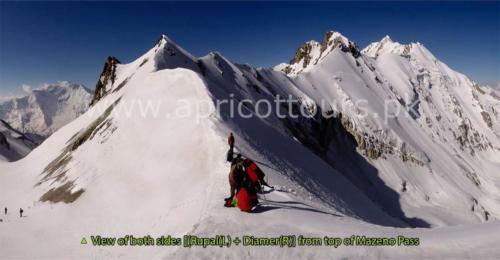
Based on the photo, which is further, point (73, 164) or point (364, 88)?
point (364, 88)

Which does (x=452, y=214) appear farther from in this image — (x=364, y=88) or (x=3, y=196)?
(x=3, y=196)

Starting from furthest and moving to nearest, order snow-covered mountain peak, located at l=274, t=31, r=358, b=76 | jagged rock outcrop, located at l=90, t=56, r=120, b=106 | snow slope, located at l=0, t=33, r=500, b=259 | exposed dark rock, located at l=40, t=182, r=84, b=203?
snow-covered mountain peak, located at l=274, t=31, r=358, b=76 → jagged rock outcrop, located at l=90, t=56, r=120, b=106 → exposed dark rock, located at l=40, t=182, r=84, b=203 → snow slope, located at l=0, t=33, r=500, b=259

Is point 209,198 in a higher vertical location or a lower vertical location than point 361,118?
lower

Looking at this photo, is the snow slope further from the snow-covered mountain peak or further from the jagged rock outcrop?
the snow-covered mountain peak

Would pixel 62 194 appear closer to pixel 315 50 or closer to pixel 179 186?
pixel 179 186

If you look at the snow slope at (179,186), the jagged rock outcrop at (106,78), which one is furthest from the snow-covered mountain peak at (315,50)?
the jagged rock outcrop at (106,78)

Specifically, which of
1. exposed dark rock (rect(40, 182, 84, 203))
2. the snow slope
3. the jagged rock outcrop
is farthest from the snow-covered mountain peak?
exposed dark rock (rect(40, 182, 84, 203))

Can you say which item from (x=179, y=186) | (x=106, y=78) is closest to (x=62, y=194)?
(x=179, y=186)

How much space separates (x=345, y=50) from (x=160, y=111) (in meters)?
137

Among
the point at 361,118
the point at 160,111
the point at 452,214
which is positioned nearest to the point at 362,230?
the point at 160,111

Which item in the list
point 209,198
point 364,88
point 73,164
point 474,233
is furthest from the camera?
point 364,88

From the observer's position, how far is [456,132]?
17962 centimetres

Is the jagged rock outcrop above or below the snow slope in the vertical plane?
above

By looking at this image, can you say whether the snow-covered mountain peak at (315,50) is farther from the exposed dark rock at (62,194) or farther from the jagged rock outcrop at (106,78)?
the exposed dark rock at (62,194)
